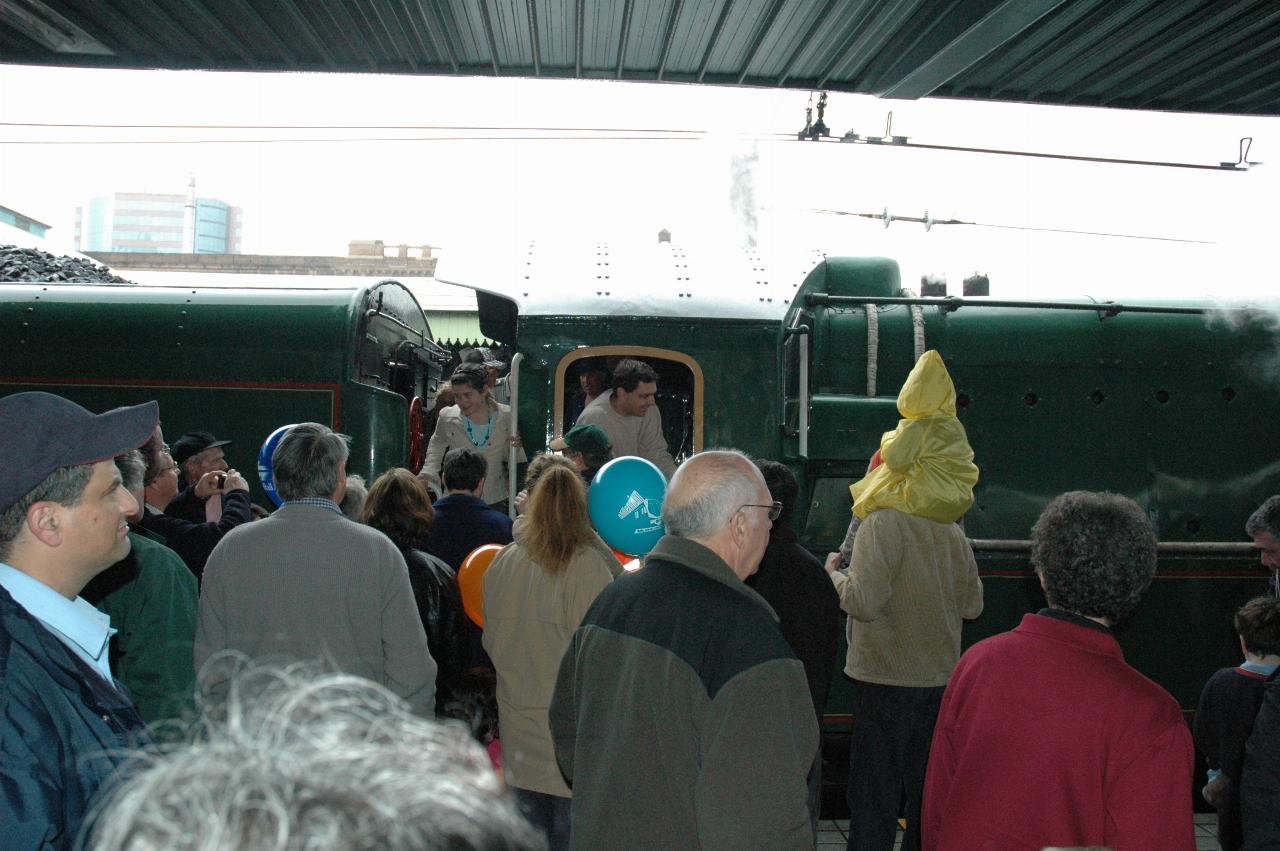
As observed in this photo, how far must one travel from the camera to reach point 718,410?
5.99m

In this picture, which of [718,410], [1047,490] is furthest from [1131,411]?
[718,410]

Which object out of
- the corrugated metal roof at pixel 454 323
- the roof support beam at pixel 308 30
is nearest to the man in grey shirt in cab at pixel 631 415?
the roof support beam at pixel 308 30

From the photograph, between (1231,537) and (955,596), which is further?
(1231,537)

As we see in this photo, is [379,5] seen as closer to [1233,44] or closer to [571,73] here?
[571,73]

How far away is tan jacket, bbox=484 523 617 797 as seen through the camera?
12.2 ft

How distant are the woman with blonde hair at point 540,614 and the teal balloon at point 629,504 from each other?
19.0 inches

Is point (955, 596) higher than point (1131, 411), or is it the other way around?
point (1131, 411)

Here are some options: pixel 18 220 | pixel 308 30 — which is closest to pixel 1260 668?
pixel 308 30

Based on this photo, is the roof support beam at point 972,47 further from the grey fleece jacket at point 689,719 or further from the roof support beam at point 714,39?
the grey fleece jacket at point 689,719

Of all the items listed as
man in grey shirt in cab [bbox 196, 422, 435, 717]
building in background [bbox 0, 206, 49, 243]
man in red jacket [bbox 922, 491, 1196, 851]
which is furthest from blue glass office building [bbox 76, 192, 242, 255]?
man in red jacket [bbox 922, 491, 1196, 851]

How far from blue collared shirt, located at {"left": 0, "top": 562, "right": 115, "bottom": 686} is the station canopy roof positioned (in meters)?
4.59

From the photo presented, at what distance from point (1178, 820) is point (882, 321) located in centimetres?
487

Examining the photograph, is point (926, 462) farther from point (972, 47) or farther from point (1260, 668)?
point (972, 47)

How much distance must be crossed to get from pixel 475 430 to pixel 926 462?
2810 millimetres
